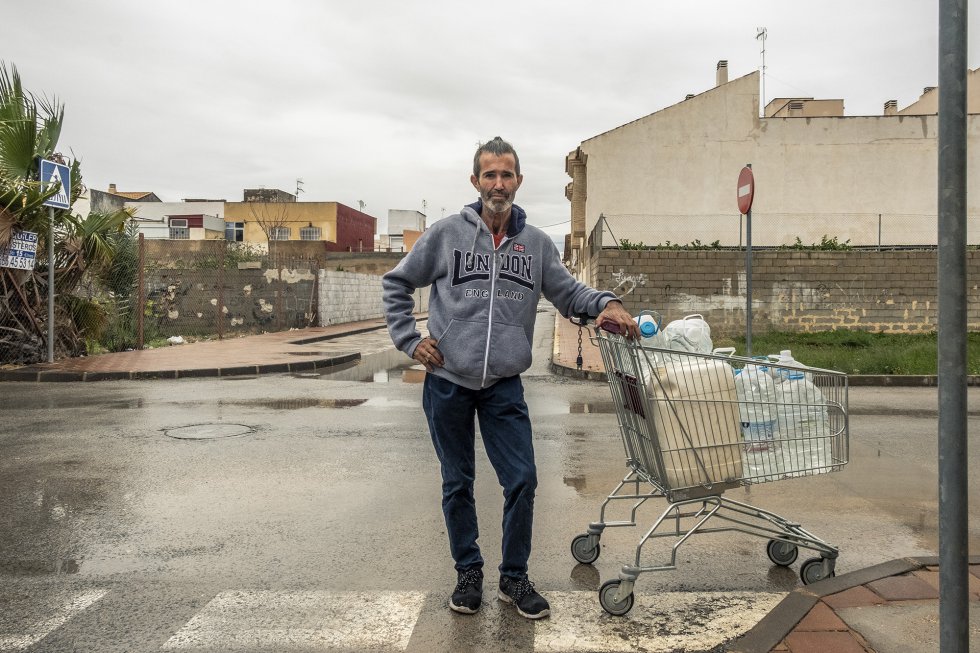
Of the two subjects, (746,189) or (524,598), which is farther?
(746,189)

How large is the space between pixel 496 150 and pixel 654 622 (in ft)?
6.86

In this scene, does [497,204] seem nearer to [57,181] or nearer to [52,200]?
[52,200]

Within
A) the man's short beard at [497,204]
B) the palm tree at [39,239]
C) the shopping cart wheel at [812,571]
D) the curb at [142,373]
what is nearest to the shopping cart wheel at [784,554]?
the shopping cart wheel at [812,571]

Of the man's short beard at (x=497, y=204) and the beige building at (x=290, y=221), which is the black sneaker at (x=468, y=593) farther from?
the beige building at (x=290, y=221)

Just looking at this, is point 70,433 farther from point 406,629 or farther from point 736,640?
point 736,640

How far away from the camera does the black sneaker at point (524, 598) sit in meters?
3.44

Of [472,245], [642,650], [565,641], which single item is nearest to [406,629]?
[565,641]

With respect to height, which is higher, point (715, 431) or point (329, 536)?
point (715, 431)

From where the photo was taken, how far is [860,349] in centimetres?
1677

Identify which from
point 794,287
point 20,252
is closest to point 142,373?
point 20,252

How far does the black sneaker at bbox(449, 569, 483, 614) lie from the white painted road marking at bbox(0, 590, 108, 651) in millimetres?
1578

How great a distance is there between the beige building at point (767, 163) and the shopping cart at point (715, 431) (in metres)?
24.3

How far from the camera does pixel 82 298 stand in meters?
14.5

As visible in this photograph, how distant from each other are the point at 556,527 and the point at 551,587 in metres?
0.99
